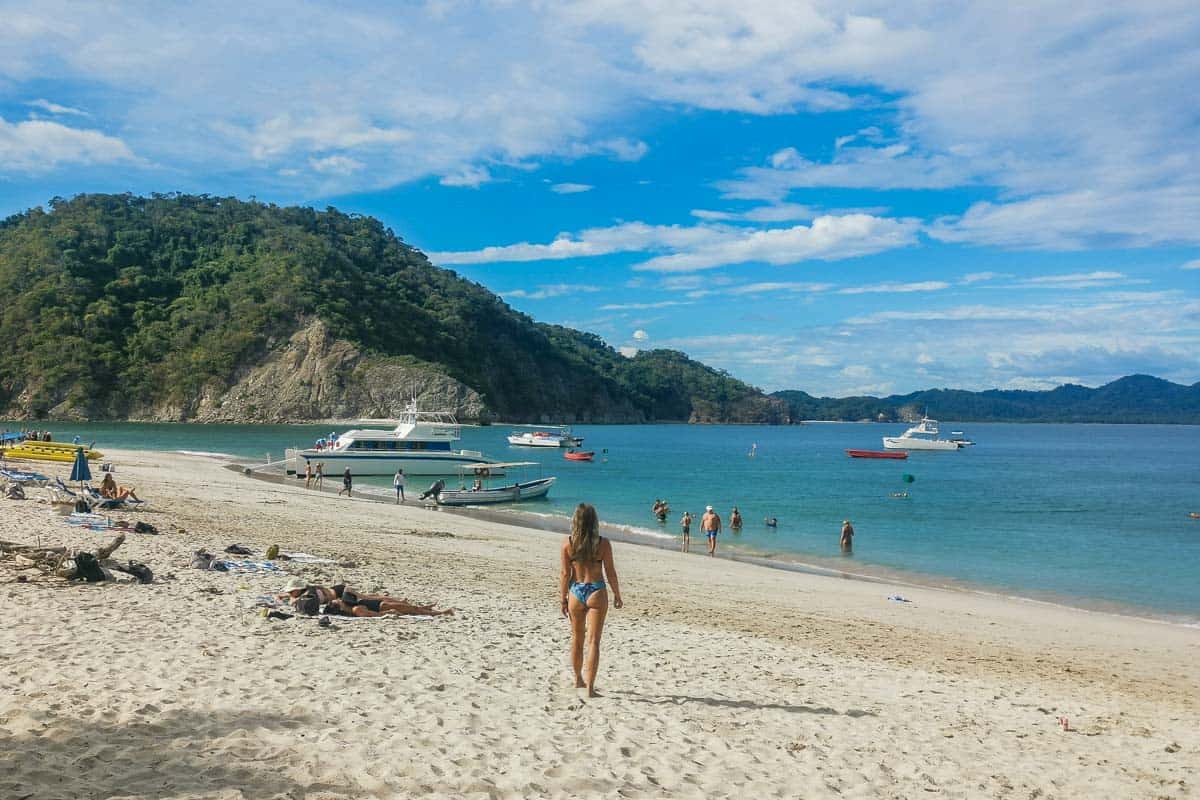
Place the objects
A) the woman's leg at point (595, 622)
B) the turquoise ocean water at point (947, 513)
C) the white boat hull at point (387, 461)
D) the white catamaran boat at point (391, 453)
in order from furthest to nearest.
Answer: the white catamaran boat at point (391, 453) → the white boat hull at point (387, 461) → the turquoise ocean water at point (947, 513) → the woman's leg at point (595, 622)

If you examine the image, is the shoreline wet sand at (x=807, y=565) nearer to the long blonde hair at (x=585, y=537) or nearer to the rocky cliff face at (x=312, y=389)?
the long blonde hair at (x=585, y=537)

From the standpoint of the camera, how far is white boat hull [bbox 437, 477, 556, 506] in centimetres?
3594

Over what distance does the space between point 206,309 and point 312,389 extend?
78.0 feet

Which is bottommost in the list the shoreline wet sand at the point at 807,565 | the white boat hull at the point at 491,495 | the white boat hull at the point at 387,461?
the shoreline wet sand at the point at 807,565

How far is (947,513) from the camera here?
131 feet

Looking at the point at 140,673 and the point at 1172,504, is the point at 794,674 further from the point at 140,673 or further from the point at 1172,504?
the point at 1172,504

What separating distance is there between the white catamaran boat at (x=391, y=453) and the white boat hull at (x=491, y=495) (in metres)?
11.2

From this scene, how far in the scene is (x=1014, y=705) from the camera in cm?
870

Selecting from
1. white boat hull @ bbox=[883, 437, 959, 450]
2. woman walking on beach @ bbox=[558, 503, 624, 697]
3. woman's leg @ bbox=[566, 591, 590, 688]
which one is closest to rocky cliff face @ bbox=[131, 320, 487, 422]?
white boat hull @ bbox=[883, 437, 959, 450]

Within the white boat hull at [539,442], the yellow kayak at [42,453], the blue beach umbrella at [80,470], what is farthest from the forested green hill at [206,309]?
the blue beach umbrella at [80,470]

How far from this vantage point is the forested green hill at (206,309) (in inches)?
4781

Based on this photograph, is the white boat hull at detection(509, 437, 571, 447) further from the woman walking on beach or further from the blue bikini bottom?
the blue bikini bottom

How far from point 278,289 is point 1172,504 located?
409 feet

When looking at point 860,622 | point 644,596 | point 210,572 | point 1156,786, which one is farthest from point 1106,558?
point 210,572
